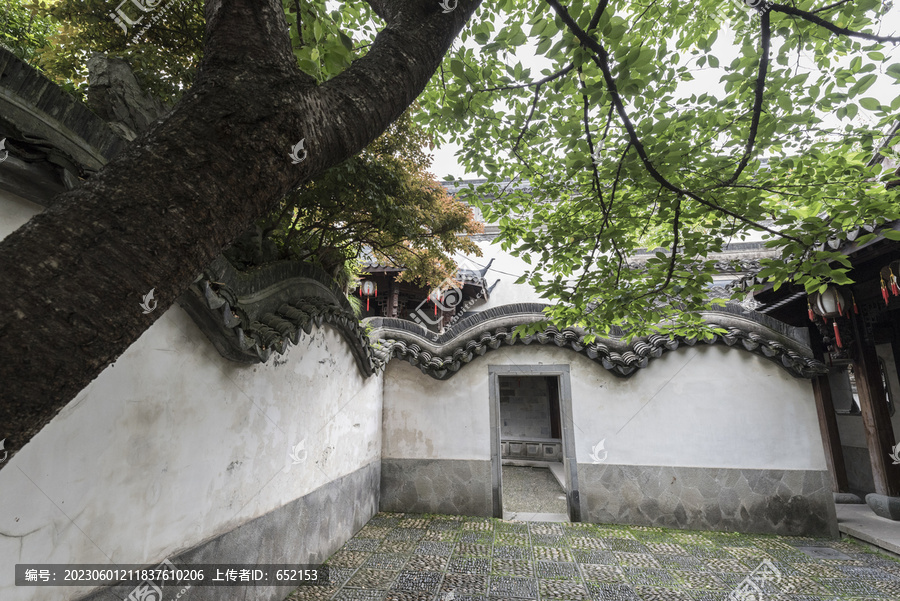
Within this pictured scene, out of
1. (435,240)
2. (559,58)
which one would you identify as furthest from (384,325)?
(559,58)

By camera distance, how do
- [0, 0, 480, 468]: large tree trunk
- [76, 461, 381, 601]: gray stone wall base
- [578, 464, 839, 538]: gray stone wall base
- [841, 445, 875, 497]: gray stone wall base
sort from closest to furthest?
[0, 0, 480, 468]: large tree trunk
[76, 461, 381, 601]: gray stone wall base
[578, 464, 839, 538]: gray stone wall base
[841, 445, 875, 497]: gray stone wall base

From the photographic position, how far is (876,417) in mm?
5707

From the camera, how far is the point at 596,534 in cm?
566

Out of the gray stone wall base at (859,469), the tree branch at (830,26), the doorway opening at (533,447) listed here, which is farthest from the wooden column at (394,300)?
the gray stone wall base at (859,469)

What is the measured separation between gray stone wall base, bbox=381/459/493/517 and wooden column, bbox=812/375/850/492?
555 cm

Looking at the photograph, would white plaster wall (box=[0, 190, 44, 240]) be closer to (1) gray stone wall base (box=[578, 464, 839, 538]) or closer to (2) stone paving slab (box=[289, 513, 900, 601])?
(2) stone paving slab (box=[289, 513, 900, 601])

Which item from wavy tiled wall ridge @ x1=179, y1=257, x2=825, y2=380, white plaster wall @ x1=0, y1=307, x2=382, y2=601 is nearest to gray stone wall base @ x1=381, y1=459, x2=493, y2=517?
→ wavy tiled wall ridge @ x1=179, y1=257, x2=825, y2=380

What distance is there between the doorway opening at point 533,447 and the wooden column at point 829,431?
4.13 metres

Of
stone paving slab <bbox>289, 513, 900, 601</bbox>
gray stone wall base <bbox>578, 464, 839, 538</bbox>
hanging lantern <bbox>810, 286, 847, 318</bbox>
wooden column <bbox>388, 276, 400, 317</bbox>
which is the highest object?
wooden column <bbox>388, 276, 400, 317</bbox>

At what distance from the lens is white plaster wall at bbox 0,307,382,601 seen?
71.9 inches

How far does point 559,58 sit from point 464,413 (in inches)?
215

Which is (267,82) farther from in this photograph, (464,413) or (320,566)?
(464,413)

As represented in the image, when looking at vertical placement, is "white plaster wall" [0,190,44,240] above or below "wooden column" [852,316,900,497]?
above

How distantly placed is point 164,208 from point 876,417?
27.6 feet
